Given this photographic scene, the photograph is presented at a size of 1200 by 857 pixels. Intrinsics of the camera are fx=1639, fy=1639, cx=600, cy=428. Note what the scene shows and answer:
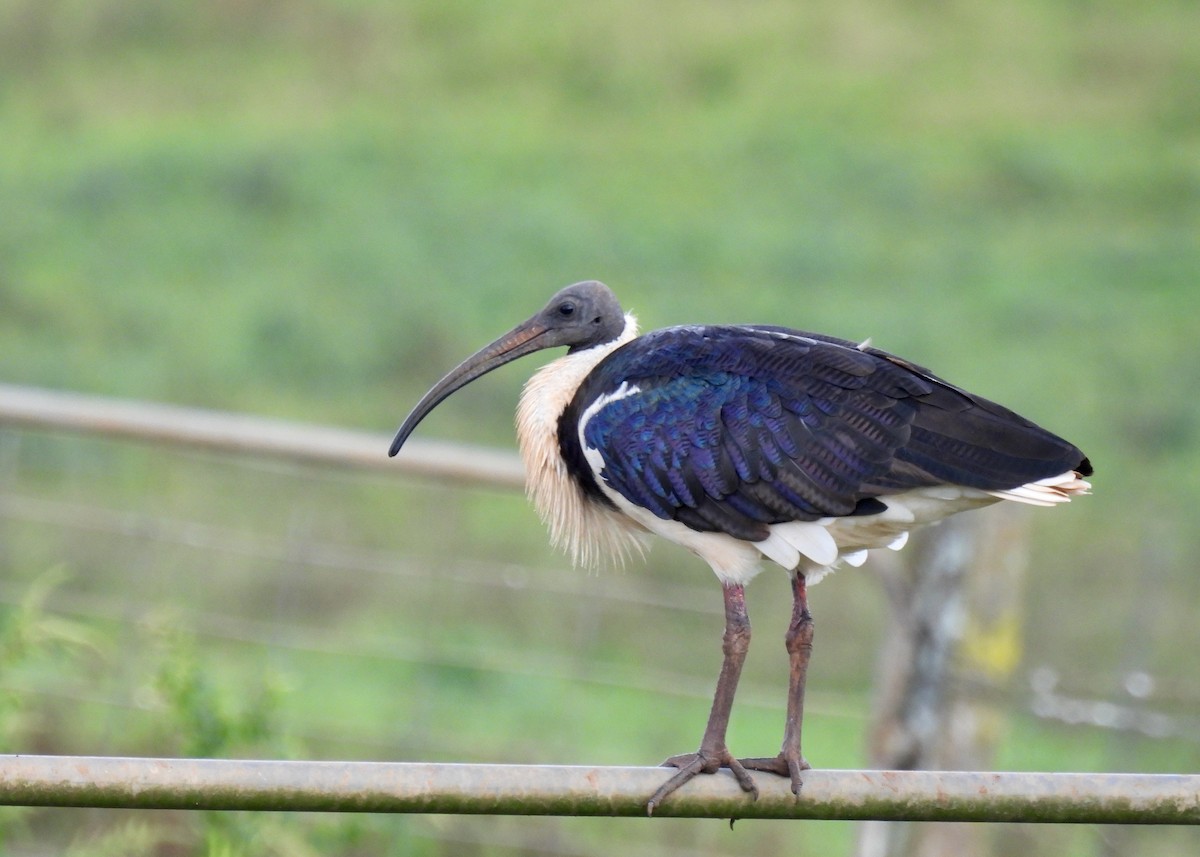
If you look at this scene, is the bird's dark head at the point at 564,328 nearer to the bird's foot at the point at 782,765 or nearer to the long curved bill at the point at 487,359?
the long curved bill at the point at 487,359

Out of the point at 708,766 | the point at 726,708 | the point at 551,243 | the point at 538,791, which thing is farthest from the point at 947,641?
the point at 551,243

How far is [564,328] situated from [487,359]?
174 millimetres

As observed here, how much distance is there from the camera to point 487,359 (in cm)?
332

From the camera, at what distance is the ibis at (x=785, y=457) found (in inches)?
105

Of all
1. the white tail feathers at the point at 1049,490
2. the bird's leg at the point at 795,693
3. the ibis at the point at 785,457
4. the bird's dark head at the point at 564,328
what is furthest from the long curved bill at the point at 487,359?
the white tail feathers at the point at 1049,490

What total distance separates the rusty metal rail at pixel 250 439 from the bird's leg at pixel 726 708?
122 centimetres

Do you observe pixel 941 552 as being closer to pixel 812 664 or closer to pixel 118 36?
pixel 812 664

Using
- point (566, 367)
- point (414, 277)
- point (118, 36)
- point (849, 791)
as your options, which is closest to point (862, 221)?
point (414, 277)

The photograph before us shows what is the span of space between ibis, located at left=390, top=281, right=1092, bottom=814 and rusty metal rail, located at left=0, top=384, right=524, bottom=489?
0.96 m

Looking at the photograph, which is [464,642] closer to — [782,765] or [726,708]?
[726,708]

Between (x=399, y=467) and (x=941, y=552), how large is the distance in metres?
1.36

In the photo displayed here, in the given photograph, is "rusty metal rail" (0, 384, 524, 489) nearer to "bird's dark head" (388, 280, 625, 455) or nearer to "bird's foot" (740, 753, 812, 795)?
"bird's dark head" (388, 280, 625, 455)

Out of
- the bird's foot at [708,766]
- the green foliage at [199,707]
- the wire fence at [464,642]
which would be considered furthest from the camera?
the green foliage at [199,707]

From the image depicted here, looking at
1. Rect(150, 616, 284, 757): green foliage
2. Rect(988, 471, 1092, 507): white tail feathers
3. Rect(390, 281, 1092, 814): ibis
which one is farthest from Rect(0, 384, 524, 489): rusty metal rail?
Rect(988, 471, 1092, 507): white tail feathers
